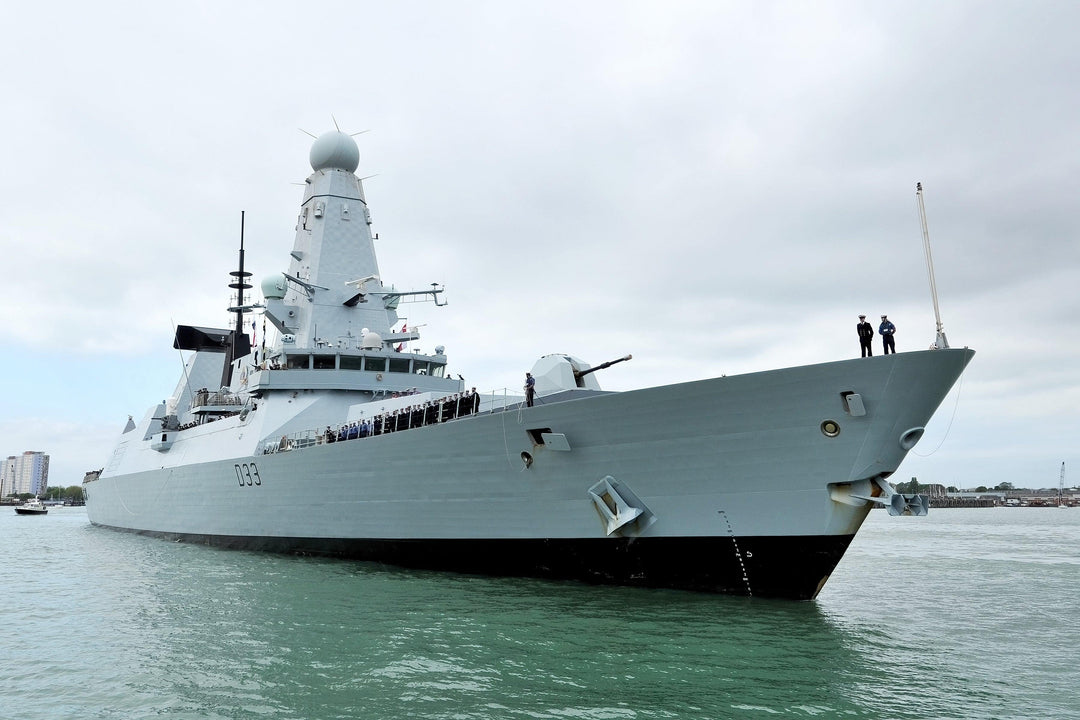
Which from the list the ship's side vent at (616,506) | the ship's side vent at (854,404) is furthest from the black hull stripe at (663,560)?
the ship's side vent at (854,404)

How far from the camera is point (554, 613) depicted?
1017 centimetres

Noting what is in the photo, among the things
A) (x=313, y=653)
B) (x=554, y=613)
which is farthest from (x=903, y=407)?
(x=313, y=653)

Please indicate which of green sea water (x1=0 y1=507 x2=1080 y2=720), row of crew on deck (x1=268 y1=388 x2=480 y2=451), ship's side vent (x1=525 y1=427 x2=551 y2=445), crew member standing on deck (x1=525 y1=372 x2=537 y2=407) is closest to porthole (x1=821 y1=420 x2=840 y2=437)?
green sea water (x1=0 y1=507 x2=1080 y2=720)

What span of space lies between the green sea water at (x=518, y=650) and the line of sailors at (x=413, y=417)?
2.82 meters

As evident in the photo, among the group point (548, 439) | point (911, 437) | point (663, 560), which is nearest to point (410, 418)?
point (548, 439)

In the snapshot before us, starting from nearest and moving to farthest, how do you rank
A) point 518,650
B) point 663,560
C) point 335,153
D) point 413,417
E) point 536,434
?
point 518,650, point 663,560, point 536,434, point 413,417, point 335,153

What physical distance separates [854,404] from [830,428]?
49cm

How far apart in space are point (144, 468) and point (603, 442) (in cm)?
2223

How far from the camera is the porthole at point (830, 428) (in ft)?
33.1

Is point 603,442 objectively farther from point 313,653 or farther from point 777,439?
point 313,653

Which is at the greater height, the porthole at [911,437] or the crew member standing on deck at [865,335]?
the crew member standing on deck at [865,335]

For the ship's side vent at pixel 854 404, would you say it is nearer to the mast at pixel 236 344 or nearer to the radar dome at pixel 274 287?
the radar dome at pixel 274 287

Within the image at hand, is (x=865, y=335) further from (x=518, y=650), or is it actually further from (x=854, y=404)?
(x=518, y=650)

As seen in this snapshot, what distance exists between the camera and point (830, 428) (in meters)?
10.1
